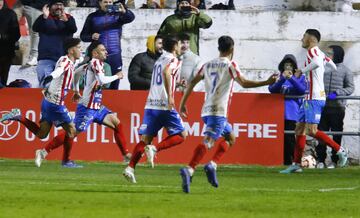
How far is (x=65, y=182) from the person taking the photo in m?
18.8

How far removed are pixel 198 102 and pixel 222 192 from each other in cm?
781

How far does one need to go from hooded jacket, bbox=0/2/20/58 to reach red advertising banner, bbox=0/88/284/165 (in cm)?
144

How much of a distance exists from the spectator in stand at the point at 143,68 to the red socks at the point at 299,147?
392 cm

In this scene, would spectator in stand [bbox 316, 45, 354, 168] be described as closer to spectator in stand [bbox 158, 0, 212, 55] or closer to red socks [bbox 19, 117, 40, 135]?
spectator in stand [bbox 158, 0, 212, 55]

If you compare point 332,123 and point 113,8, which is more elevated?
point 113,8

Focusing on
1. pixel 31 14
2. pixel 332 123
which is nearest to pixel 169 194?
pixel 332 123

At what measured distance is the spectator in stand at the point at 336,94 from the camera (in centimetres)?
2503

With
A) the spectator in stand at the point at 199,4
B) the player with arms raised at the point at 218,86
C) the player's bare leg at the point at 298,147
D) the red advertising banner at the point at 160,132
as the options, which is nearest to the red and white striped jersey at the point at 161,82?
the player with arms raised at the point at 218,86

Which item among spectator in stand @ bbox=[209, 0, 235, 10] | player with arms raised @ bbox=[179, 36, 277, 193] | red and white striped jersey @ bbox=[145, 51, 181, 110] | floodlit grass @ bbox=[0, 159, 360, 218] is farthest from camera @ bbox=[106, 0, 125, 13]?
player with arms raised @ bbox=[179, 36, 277, 193]

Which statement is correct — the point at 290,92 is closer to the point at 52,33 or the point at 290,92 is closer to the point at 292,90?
the point at 292,90

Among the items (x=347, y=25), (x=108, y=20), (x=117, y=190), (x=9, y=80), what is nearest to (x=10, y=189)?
(x=117, y=190)

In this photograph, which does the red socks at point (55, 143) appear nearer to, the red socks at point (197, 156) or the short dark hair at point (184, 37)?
the short dark hair at point (184, 37)

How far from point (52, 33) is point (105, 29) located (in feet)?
3.45

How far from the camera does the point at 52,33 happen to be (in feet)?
85.3
